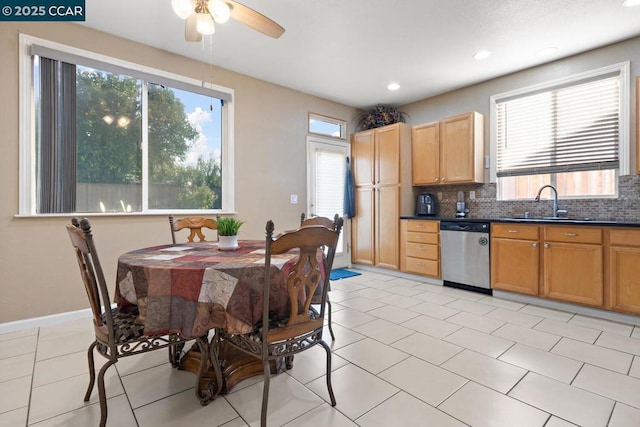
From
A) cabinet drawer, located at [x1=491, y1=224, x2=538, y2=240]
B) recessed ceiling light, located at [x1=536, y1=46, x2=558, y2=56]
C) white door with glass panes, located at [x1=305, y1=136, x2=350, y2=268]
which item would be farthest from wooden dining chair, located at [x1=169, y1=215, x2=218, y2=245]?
recessed ceiling light, located at [x1=536, y1=46, x2=558, y2=56]

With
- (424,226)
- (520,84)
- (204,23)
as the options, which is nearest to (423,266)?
(424,226)

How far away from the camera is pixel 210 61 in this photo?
3664mm

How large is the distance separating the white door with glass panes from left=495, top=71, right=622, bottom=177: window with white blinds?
7.54 feet

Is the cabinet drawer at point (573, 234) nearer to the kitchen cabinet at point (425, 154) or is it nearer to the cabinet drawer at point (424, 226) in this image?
the cabinet drawer at point (424, 226)

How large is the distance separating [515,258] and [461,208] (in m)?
1.12

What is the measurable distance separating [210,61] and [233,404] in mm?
3559

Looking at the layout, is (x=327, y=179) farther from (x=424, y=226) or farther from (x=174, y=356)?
(x=174, y=356)

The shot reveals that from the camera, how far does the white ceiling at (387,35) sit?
105 inches

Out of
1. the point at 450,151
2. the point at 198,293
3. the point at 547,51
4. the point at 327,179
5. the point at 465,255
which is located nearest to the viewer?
the point at 198,293

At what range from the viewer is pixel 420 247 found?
4367 mm

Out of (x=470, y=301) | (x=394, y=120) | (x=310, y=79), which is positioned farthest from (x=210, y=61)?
(x=470, y=301)

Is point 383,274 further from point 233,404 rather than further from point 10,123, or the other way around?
point 10,123

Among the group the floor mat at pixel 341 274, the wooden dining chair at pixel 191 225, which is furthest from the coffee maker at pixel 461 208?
the wooden dining chair at pixel 191 225

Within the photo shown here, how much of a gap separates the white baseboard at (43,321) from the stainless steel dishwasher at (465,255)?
408cm
